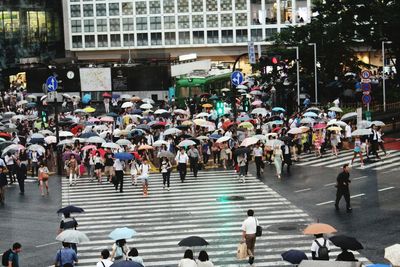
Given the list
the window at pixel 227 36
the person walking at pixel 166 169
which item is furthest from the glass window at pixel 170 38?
the person walking at pixel 166 169

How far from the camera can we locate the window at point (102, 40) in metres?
115

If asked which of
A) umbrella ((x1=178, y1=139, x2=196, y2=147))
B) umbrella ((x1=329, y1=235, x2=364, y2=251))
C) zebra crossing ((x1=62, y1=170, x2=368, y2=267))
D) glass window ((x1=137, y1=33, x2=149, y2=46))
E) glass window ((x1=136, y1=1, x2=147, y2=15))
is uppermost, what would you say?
glass window ((x1=136, y1=1, x2=147, y2=15))

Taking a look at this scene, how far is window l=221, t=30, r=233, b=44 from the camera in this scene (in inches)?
4416

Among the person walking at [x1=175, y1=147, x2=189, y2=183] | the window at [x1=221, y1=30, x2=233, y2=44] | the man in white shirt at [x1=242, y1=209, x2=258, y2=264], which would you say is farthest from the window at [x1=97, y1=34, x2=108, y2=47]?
the man in white shirt at [x1=242, y1=209, x2=258, y2=264]

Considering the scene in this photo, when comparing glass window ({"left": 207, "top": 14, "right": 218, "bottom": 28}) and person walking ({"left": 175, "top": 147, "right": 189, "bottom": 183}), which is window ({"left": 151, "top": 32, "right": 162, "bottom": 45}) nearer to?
glass window ({"left": 207, "top": 14, "right": 218, "bottom": 28})

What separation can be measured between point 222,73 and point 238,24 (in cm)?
3736

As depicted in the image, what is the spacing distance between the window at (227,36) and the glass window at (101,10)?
15.8 meters

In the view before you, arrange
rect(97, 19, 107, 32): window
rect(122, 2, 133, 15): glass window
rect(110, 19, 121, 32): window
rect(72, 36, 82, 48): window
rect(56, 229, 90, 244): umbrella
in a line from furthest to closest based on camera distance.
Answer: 1. rect(72, 36, 82, 48): window
2. rect(97, 19, 107, 32): window
3. rect(110, 19, 121, 32): window
4. rect(122, 2, 133, 15): glass window
5. rect(56, 229, 90, 244): umbrella

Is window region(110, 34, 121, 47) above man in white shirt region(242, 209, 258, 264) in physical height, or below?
above

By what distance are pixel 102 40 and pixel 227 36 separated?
16.7m

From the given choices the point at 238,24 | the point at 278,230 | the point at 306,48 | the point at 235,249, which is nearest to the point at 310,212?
the point at 278,230

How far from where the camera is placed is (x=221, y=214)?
94.5 ft

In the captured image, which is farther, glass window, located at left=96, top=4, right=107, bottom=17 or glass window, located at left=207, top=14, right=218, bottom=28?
glass window, located at left=96, top=4, right=107, bottom=17

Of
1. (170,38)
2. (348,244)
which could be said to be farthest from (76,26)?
(348,244)
